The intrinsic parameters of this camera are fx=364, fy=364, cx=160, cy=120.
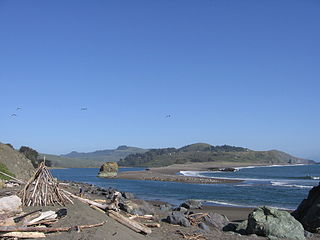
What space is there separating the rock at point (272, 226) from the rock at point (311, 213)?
2326 mm

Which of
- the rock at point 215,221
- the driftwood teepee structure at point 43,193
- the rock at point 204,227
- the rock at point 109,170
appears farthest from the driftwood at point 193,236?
the rock at point 109,170

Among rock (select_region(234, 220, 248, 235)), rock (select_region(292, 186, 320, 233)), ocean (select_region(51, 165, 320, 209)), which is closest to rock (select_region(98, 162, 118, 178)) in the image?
ocean (select_region(51, 165, 320, 209))

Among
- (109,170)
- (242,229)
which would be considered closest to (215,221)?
(242,229)

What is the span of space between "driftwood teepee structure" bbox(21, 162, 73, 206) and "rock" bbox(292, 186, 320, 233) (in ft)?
40.8

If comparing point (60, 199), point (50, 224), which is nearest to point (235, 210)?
point (60, 199)

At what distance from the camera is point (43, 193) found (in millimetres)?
14320

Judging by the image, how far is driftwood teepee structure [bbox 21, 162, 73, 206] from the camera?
14266 millimetres

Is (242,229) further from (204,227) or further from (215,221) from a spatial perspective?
(204,227)

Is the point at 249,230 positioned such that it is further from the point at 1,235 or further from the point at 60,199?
the point at 1,235

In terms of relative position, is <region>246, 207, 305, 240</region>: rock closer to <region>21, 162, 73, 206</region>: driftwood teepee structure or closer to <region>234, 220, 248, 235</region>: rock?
<region>234, 220, 248, 235</region>: rock

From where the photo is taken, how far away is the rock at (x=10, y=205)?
1249cm

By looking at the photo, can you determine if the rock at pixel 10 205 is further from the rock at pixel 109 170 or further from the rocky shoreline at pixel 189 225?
the rock at pixel 109 170

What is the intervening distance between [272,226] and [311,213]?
4.28 m

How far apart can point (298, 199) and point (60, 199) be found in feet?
90.8
